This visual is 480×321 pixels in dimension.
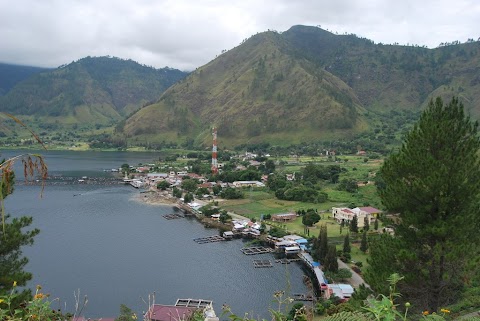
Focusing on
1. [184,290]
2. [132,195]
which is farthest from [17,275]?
[132,195]

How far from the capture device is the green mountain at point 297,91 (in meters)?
99.7

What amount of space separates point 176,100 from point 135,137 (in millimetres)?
21043

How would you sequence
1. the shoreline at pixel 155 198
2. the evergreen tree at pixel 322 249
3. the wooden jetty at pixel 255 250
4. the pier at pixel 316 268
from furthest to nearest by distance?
1. the shoreline at pixel 155 198
2. the wooden jetty at pixel 255 250
3. the evergreen tree at pixel 322 249
4. the pier at pixel 316 268

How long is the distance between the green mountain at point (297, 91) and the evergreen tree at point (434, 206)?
83442mm

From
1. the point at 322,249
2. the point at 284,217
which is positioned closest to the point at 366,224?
the point at 322,249

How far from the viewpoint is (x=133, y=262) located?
94.0ft

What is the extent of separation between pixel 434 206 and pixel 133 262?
23.4 meters

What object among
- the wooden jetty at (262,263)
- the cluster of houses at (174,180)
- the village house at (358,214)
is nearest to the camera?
the wooden jetty at (262,263)

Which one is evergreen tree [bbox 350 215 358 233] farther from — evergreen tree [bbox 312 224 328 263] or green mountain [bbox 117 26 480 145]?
green mountain [bbox 117 26 480 145]

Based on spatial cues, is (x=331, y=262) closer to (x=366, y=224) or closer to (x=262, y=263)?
(x=262, y=263)

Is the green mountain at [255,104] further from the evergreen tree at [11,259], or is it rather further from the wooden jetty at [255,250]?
the evergreen tree at [11,259]

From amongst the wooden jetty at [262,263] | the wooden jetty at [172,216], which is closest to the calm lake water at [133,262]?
the wooden jetty at [262,263]

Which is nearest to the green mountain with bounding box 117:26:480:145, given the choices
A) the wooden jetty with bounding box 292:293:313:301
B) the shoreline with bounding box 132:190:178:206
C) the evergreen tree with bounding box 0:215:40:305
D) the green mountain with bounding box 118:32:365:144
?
the green mountain with bounding box 118:32:365:144

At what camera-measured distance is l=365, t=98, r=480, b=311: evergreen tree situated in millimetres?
9164
